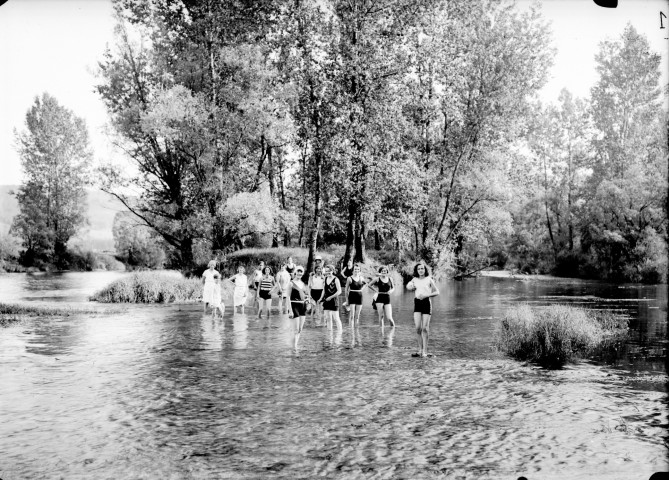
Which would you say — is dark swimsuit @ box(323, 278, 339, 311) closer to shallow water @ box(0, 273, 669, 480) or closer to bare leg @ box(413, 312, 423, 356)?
shallow water @ box(0, 273, 669, 480)

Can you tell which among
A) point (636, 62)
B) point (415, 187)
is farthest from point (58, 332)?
point (636, 62)

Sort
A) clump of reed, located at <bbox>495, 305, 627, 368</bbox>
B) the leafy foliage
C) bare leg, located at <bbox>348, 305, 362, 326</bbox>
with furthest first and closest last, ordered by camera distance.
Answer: the leafy foliage, bare leg, located at <bbox>348, 305, 362, 326</bbox>, clump of reed, located at <bbox>495, 305, 627, 368</bbox>

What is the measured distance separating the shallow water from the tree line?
65.0 ft

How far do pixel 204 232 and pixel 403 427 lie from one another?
96.7 feet

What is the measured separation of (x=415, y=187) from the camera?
38250mm

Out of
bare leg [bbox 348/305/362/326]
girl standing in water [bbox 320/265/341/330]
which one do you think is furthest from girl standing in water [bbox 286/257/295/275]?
girl standing in water [bbox 320/265/341/330]

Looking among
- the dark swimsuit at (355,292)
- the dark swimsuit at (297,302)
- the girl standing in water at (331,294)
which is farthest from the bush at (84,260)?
the dark swimsuit at (297,302)

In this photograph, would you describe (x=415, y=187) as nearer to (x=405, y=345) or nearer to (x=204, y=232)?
(x=204, y=232)

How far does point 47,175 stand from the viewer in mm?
66125

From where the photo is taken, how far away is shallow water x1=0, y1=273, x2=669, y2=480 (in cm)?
710

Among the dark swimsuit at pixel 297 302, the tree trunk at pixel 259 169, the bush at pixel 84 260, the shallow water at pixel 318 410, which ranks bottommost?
the shallow water at pixel 318 410

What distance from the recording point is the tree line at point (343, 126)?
3594 cm

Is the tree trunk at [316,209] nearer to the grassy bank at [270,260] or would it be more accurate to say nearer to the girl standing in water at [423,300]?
the grassy bank at [270,260]

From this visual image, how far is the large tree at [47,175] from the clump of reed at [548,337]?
59833mm
